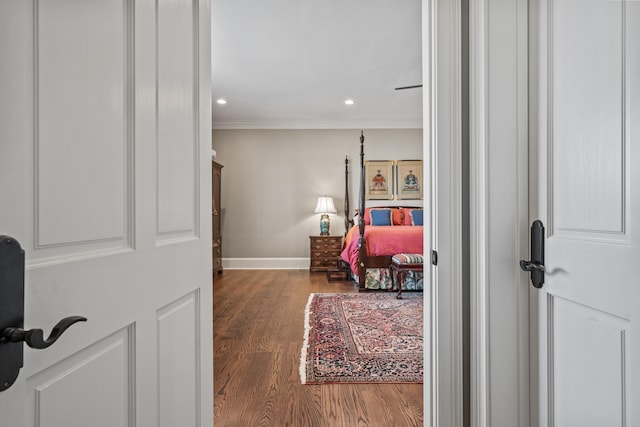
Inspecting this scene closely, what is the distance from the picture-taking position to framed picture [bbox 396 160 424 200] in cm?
682

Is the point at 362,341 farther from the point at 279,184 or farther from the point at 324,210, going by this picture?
the point at 279,184

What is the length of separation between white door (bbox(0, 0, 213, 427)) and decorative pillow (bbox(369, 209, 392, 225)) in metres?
5.40

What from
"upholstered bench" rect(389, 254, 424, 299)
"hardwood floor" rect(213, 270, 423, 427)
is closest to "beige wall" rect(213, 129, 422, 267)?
"upholstered bench" rect(389, 254, 424, 299)

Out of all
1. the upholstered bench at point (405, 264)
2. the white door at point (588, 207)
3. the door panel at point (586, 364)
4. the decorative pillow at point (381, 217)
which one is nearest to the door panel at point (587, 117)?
the white door at point (588, 207)

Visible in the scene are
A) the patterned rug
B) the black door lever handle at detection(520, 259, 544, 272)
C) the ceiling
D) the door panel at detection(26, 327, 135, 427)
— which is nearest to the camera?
the door panel at detection(26, 327, 135, 427)

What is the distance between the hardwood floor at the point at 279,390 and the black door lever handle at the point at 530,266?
3.34ft

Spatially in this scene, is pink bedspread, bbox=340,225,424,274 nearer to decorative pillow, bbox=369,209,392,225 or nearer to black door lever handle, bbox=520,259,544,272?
decorative pillow, bbox=369,209,392,225

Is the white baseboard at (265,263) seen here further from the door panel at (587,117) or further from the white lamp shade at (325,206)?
the door panel at (587,117)

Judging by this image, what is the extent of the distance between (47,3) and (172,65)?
16.9 inches

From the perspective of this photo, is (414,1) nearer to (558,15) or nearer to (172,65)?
(558,15)

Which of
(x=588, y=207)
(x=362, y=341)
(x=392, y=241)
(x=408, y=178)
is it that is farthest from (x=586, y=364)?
(x=408, y=178)

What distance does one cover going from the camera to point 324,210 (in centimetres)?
646

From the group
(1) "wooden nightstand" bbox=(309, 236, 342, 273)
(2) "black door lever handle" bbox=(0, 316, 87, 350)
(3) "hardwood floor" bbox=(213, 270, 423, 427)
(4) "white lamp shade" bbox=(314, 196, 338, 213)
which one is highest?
(4) "white lamp shade" bbox=(314, 196, 338, 213)

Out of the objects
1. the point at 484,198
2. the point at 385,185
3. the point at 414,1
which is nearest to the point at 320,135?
the point at 385,185
